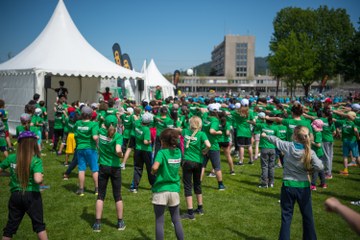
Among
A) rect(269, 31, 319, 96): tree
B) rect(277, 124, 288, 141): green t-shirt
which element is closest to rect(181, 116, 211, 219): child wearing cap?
rect(277, 124, 288, 141): green t-shirt

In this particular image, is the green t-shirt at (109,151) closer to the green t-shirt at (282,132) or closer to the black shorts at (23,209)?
the black shorts at (23,209)

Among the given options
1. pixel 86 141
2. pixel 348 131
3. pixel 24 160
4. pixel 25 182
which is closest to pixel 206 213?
pixel 86 141

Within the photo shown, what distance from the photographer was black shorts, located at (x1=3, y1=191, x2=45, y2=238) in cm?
388

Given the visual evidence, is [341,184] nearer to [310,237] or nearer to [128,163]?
[310,237]

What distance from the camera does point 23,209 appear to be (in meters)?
A: 3.94

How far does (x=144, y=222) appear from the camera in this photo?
580 centimetres

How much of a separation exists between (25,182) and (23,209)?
0.38m

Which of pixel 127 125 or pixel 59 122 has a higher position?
pixel 127 125

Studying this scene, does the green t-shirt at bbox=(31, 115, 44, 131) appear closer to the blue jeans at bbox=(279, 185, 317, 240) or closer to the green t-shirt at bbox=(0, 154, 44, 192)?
the green t-shirt at bbox=(0, 154, 44, 192)

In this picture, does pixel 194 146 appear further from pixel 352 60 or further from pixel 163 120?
pixel 352 60

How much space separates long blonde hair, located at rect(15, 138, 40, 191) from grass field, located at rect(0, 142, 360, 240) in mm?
1771

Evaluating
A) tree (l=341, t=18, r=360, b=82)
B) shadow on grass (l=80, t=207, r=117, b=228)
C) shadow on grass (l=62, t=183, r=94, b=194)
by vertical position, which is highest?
tree (l=341, t=18, r=360, b=82)

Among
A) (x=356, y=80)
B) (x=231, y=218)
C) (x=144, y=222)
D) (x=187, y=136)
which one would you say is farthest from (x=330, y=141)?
(x=356, y=80)

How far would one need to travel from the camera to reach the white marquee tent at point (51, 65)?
14.8 metres
